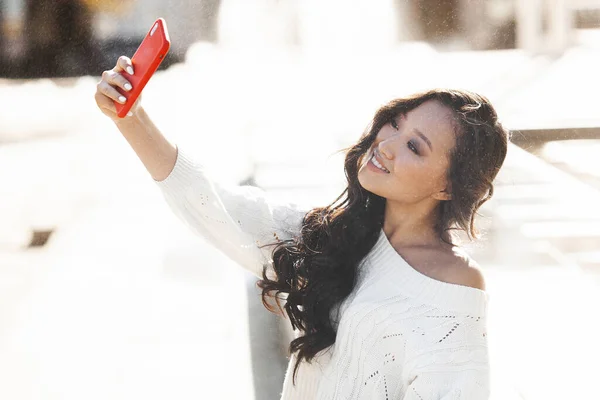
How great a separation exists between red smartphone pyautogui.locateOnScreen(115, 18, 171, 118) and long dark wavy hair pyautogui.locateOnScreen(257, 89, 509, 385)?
30 centimetres

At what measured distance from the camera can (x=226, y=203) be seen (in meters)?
0.92

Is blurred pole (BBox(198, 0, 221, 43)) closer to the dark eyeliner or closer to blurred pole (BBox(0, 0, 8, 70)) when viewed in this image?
blurred pole (BBox(0, 0, 8, 70))

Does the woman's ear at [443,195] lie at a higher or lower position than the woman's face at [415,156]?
lower

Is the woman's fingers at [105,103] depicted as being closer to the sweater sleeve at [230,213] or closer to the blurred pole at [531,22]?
the sweater sleeve at [230,213]

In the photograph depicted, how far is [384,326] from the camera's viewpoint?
2.65ft

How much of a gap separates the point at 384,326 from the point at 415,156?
211mm

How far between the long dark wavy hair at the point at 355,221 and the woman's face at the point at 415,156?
12 mm

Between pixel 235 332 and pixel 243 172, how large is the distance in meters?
0.57

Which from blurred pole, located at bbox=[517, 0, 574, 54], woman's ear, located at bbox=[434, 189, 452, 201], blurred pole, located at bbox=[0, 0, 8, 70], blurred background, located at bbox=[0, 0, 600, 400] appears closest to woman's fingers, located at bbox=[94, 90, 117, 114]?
woman's ear, located at bbox=[434, 189, 452, 201]

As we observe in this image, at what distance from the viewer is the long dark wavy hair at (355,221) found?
0.84m

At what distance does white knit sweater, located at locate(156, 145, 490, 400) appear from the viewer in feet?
2.58

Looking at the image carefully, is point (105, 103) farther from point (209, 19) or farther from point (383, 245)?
point (209, 19)

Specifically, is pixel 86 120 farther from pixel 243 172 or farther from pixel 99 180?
pixel 243 172

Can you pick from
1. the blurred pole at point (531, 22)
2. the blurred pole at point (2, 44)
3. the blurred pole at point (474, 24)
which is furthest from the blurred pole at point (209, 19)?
the blurred pole at point (531, 22)
